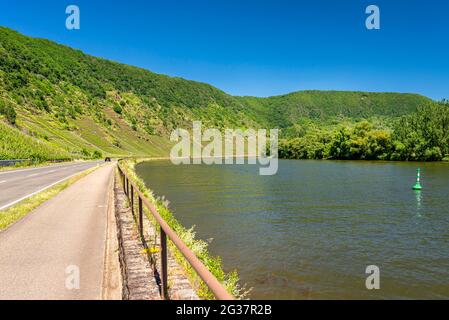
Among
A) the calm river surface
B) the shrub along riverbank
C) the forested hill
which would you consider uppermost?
the forested hill

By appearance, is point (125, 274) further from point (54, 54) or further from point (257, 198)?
point (54, 54)

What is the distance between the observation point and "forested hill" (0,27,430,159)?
88.4 metres

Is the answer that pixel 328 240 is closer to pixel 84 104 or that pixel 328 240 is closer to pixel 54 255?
pixel 54 255

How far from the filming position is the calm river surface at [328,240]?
1020 centimetres

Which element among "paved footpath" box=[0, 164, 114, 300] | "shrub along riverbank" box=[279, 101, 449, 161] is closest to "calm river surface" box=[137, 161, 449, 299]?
"paved footpath" box=[0, 164, 114, 300]

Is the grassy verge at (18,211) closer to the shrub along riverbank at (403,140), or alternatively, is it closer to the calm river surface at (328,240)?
the calm river surface at (328,240)

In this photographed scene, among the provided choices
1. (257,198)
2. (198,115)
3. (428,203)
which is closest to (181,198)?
(257,198)

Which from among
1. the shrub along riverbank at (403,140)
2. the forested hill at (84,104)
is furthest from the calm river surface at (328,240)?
the shrub along riverbank at (403,140)

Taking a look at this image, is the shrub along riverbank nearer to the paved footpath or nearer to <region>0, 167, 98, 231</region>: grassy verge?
<region>0, 167, 98, 231</region>: grassy verge

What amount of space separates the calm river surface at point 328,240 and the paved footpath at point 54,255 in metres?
4.26

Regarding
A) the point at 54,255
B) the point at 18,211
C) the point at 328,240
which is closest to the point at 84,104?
the point at 18,211

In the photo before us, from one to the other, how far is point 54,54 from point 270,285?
176m

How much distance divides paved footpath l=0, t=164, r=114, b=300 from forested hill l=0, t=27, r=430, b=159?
39182 mm

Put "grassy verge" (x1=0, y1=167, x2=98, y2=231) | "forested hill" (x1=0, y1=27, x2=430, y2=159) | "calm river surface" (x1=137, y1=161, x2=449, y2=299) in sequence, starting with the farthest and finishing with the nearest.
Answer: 1. "forested hill" (x1=0, y1=27, x2=430, y2=159)
2. "grassy verge" (x1=0, y1=167, x2=98, y2=231)
3. "calm river surface" (x1=137, y1=161, x2=449, y2=299)
